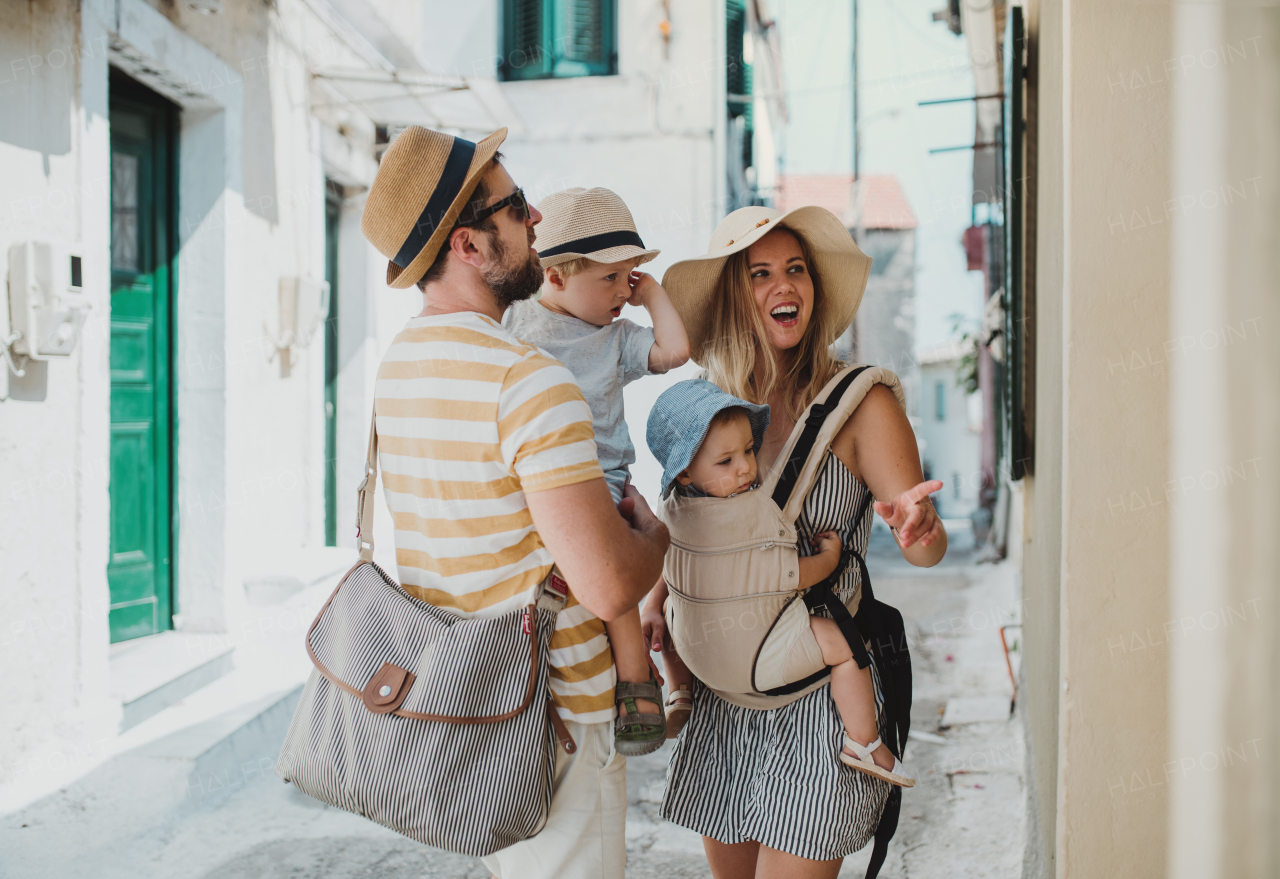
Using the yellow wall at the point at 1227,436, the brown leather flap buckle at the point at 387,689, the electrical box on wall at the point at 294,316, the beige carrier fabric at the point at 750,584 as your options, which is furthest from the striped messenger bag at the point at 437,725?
the electrical box on wall at the point at 294,316

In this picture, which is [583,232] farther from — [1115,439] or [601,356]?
[1115,439]

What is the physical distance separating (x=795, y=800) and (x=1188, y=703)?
2.27ft

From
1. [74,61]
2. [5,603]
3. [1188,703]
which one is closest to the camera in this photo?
[1188,703]

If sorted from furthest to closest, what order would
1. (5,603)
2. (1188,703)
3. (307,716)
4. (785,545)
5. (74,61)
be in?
(74,61)
(5,603)
(785,545)
(1188,703)
(307,716)

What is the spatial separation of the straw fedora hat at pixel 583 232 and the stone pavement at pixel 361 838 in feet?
7.62

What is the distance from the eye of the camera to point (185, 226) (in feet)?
16.4

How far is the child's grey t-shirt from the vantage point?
1.92 meters

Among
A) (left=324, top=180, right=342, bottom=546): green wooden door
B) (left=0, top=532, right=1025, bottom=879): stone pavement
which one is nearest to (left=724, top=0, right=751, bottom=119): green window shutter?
(left=324, top=180, right=342, bottom=546): green wooden door

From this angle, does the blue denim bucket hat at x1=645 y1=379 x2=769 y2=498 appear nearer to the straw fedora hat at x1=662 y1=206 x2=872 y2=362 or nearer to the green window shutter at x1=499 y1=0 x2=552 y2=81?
the straw fedora hat at x1=662 y1=206 x2=872 y2=362

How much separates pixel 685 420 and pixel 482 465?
46cm

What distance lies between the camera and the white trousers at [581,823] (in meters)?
1.53

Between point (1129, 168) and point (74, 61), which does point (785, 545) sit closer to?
point (1129, 168)

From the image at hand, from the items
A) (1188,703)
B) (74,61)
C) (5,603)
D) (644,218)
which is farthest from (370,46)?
(1188,703)

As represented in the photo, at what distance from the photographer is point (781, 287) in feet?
6.73
